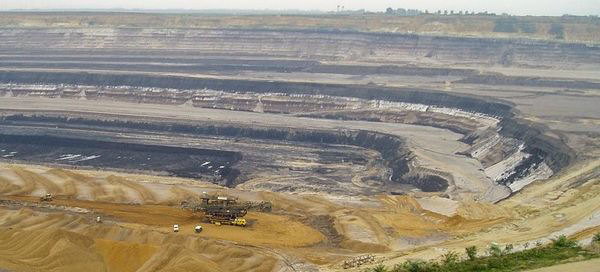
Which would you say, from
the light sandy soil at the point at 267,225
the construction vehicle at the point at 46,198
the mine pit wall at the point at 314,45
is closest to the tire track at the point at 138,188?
A: the light sandy soil at the point at 267,225

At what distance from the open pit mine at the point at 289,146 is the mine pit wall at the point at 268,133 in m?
0.21

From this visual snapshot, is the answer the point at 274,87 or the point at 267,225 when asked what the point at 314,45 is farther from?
the point at 267,225

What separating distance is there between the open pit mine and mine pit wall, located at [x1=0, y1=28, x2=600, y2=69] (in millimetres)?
389

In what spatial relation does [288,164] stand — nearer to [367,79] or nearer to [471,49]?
[367,79]

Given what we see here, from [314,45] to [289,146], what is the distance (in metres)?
53.9

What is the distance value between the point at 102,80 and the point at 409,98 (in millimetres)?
40381

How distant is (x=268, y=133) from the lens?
66.8 metres

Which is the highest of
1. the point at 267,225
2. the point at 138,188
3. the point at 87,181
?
the point at 267,225

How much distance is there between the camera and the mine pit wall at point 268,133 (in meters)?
59.6

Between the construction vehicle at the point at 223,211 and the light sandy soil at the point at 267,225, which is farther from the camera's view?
the construction vehicle at the point at 223,211

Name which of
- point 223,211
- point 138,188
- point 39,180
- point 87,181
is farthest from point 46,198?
point 223,211

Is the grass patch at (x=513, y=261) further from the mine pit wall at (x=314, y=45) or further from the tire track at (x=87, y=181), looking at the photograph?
the mine pit wall at (x=314, y=45)

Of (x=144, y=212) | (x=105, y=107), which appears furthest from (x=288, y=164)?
(x=105, y=107)

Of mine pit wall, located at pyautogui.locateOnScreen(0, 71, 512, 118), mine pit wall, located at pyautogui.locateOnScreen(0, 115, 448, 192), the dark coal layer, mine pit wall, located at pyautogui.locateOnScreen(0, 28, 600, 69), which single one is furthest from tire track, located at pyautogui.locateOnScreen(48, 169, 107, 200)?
mine pit wall, located at pyautogui.locateOnScreen(0, 28, 600, 69)
